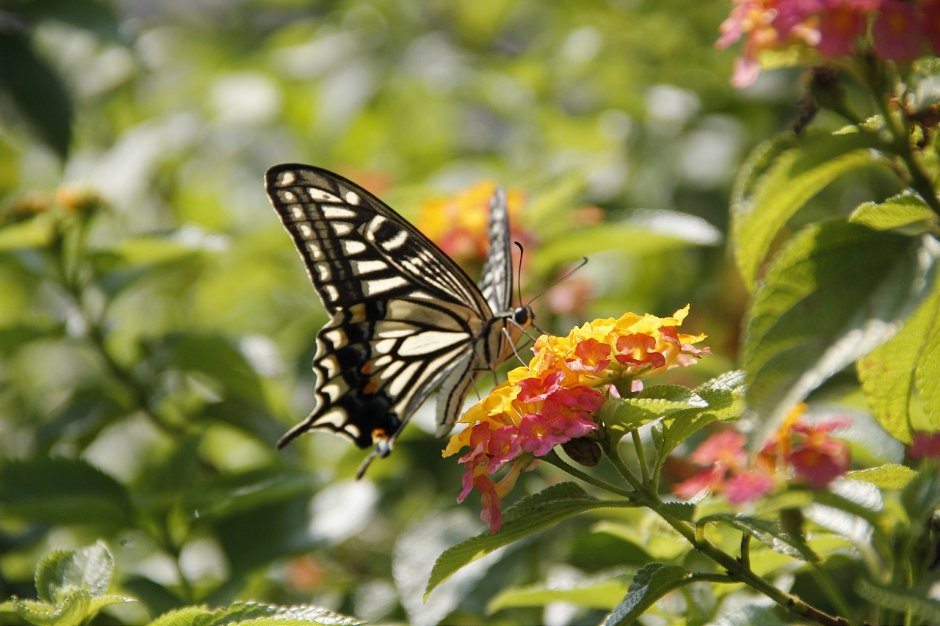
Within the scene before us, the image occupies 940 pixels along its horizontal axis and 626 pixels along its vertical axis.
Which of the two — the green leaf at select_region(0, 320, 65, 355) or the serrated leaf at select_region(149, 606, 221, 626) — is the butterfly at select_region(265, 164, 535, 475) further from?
the green leaf at select_region(0, 320, 65, 355)

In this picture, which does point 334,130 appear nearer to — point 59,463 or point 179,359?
point 179,359

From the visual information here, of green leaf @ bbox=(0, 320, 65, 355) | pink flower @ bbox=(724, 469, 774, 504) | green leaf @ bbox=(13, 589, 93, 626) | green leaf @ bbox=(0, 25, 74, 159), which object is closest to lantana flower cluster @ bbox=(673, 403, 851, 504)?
pink flower @ bbox=(724, 469, 774, 504)

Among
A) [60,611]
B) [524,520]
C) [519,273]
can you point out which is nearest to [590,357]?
[524,520]

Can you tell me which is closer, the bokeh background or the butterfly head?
the butterfly head

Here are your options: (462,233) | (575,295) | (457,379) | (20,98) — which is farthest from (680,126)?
(20,98)

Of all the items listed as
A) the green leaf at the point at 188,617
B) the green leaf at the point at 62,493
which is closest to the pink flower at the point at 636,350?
the green leaf at the point at 188,617
